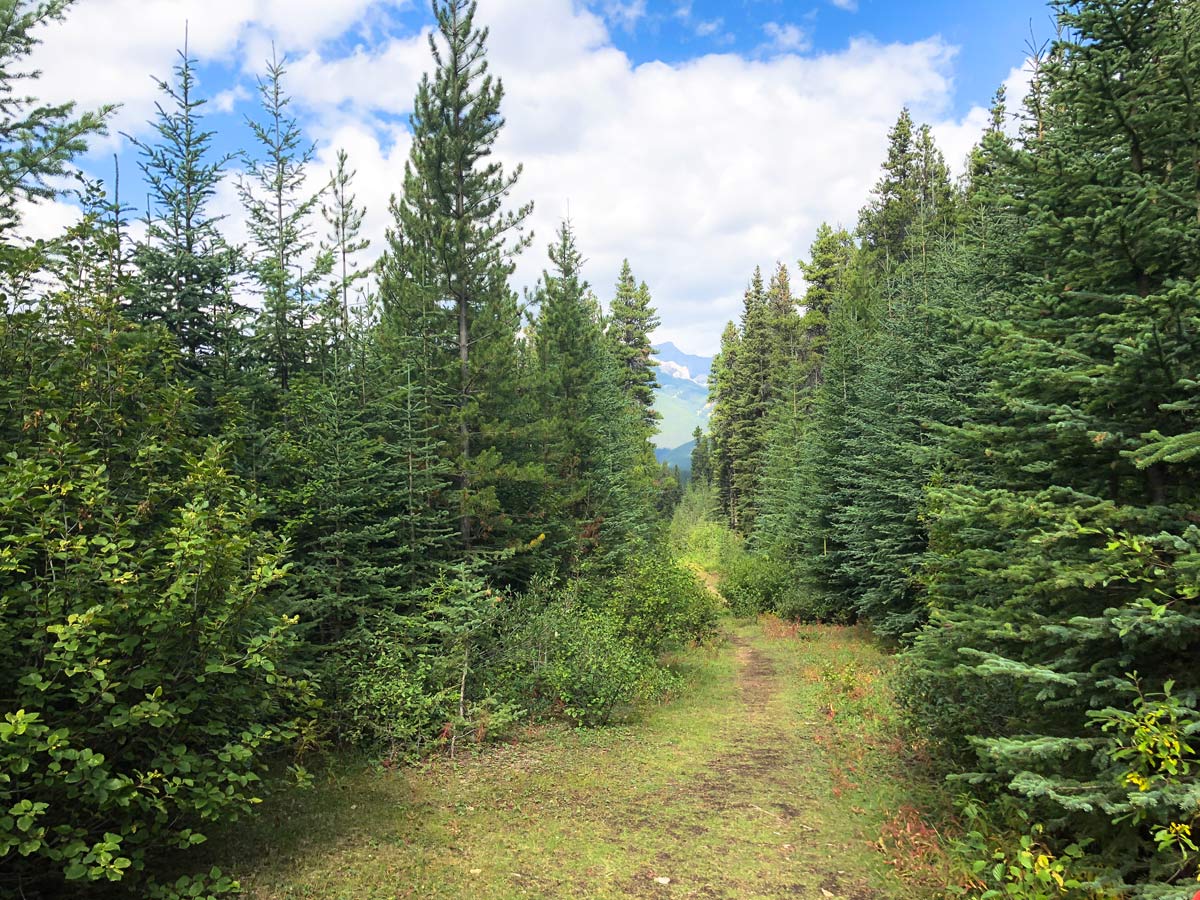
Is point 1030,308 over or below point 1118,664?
over

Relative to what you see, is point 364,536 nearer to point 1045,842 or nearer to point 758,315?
point 1045,842

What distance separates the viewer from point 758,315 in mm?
44781

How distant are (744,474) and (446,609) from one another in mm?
38358

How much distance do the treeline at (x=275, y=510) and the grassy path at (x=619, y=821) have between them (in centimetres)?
82

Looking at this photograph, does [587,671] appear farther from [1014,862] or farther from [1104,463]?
[1104,463]

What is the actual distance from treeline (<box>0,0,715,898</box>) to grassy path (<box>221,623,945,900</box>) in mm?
817

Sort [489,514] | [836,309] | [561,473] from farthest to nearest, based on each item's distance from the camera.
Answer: [836,309] → [561,473] → [489,514]

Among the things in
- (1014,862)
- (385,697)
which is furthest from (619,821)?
(1014,862)

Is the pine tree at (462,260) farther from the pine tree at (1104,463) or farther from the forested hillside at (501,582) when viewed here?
the pine tree at (1104,463)

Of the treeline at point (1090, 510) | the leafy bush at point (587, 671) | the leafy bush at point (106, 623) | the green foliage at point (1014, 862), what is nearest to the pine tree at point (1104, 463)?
the treeline at point (1090, 510)

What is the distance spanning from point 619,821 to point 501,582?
977 cm

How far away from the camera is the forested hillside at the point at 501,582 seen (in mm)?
4480

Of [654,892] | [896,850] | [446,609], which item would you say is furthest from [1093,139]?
[446,609]

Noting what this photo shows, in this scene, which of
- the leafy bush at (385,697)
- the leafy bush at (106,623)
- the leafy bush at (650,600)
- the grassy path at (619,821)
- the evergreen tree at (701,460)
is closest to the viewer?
the leafy bush at (106,623)
